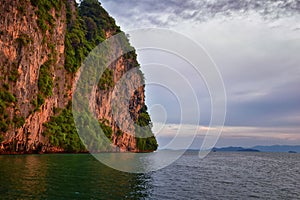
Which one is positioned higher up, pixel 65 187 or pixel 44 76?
pixel 44 76

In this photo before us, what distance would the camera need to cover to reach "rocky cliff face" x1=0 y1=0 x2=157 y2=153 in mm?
53250

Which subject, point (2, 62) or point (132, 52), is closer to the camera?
point (2, 62)

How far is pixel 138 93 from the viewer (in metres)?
116

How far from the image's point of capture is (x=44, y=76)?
63.4 metres

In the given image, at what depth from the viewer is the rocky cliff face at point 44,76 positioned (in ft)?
175

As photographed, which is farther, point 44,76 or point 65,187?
point 44,76

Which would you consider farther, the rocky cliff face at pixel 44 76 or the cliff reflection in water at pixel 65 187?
the rocky cliff face at pixel 44 76

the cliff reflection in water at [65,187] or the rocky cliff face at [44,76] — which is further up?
the rocky cliff face at [44,76]

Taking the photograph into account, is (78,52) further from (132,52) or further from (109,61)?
(132,52)

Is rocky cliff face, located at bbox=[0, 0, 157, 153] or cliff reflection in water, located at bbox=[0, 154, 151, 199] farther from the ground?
rocky cliff face, located at bbox=[0, 0, 157, 153]

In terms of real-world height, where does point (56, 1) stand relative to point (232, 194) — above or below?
above

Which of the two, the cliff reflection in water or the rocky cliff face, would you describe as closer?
the cliff reflection in water

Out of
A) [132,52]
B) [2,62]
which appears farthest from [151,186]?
[132,52]

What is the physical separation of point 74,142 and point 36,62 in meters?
21.3
